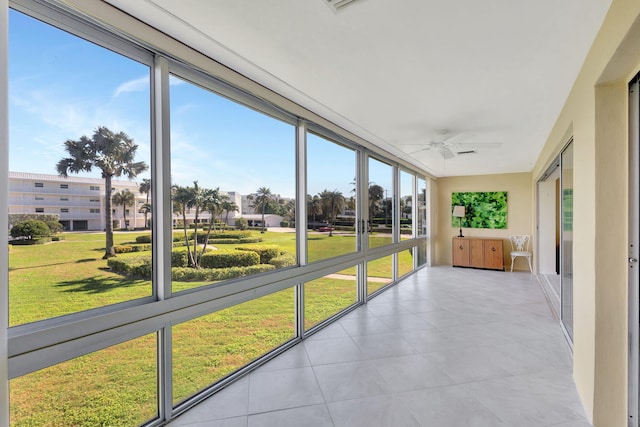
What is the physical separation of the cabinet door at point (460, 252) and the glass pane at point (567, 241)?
4.19m

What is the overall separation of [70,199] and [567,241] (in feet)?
14.1

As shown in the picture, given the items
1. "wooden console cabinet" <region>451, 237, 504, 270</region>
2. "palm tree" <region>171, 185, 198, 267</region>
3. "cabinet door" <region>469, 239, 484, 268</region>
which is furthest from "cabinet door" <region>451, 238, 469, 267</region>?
"palm tree" <region>171, 185, 198, 267</region>

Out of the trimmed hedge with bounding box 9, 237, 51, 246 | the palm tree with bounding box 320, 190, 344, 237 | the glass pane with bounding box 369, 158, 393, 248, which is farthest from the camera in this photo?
the glass pane with bounding box 369, 158, 393, 248

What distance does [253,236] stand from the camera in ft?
9.79

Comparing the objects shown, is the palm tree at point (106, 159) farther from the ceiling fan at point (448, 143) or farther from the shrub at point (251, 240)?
the ceiling fan at point (448, 143)

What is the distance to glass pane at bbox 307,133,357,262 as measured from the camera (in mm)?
3637

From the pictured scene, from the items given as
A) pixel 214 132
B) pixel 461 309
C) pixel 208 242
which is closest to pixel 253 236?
pixel 208 242

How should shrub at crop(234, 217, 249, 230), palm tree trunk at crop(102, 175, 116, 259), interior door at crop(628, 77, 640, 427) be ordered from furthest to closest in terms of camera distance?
shrub at crop(234, 217, 249, 230)
palm tree trunk at crop(102, 175, 116, 259)
interior door at crop(628, 77, 640, 427)

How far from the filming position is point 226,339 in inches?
122

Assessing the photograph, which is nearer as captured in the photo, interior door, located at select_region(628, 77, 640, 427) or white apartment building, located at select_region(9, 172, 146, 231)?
white apartment building, located at select_region(9, 172, 146, 231)

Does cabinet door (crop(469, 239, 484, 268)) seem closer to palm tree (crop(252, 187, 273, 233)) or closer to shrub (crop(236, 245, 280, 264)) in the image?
shrub (crop(236, 245, 280, 264))

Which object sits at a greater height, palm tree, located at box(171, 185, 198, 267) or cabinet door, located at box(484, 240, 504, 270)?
palm tree, located at box(171, 185, 198, 267)

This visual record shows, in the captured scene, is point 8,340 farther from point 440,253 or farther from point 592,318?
point 440,253

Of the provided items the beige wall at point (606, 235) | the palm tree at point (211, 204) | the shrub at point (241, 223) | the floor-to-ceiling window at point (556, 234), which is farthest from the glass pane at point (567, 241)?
the palm tree at point (211, 204)
